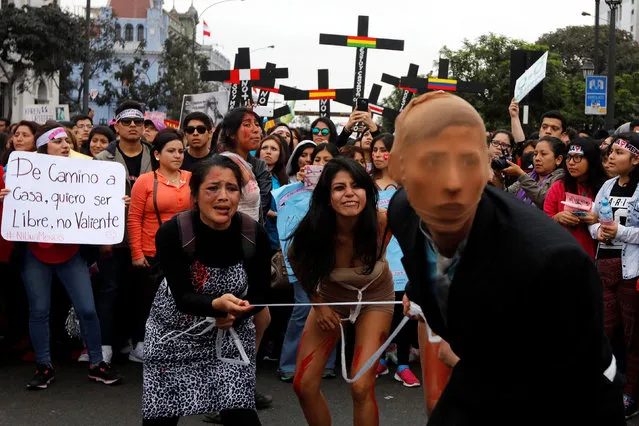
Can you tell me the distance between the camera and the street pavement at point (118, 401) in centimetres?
604

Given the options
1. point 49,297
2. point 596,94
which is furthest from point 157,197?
point 596,94

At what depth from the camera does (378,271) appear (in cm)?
493

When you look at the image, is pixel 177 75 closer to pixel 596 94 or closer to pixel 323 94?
pixel 596 94

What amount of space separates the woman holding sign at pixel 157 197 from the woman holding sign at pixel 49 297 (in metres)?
0.43

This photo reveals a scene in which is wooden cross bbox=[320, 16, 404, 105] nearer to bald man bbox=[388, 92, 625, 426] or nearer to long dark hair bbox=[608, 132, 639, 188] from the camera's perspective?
long dark hair bbox=[608, 132, 639, 188]

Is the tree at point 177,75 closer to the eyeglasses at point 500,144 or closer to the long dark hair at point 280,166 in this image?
the long dark hair at point 280,166

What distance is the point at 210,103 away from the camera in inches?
484

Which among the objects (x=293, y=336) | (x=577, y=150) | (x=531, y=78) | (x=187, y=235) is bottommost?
(x=293, y=336)

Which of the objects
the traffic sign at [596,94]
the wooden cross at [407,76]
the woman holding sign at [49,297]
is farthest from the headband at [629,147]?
the traffic sign at [596,94]

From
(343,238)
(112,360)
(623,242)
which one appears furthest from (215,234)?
(112,360)

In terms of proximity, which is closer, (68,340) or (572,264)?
(572,264)

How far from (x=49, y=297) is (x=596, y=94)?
646 inches

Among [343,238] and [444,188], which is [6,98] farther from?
[444,188]

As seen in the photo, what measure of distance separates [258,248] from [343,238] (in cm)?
79
